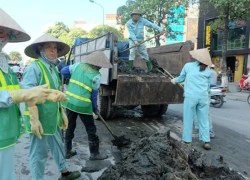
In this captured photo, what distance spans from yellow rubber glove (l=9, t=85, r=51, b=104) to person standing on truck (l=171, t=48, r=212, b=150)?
3.61m

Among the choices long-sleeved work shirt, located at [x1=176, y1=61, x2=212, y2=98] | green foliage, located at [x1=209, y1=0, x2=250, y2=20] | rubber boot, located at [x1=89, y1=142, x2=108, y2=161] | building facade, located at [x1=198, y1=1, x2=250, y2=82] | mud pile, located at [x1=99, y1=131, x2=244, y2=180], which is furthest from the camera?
building facade, located at [x1=198, y1=1, x2=250, y2=82]

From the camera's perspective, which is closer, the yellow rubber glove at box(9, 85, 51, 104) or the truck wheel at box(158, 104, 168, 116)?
the yellow rubber glove at box(9, 85, 51, 104)

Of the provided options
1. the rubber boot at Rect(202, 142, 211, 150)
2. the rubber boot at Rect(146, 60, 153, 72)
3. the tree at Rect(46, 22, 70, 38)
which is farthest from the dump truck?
the tree at Rect(46, 22, 70, 38)

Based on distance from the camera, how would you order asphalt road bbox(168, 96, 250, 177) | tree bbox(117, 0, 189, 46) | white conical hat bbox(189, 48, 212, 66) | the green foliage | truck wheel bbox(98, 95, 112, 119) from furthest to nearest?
tree bbox(117, 0, 189, 46) → the green foliage → truck wheel bbox(98, 95, 112, 119) → white conical hat bbox(189, 48, 212, 66) → asphalt road bbox(168, 96, 250, 177)

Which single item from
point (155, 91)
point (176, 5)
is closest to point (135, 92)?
point (155, 91)

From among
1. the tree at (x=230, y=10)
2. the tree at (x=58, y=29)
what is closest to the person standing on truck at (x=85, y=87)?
the tree at (x=230, y=10)

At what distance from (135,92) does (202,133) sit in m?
1.66

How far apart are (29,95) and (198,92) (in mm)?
3755

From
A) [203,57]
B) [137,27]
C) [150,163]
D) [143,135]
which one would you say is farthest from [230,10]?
[150,163]

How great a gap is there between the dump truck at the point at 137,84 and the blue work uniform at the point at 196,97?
4.23 ft

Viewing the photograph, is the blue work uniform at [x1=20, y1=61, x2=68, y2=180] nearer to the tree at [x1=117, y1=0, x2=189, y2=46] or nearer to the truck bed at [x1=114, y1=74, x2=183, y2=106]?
the truck bed at [x1=114, y1=74, x2=183, y2=106]

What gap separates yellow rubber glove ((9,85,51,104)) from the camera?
6.91 feet

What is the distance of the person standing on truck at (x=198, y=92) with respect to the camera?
5.38 m

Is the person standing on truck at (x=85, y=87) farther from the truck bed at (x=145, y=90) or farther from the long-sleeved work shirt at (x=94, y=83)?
the truck bed at (x=145, y=90)
